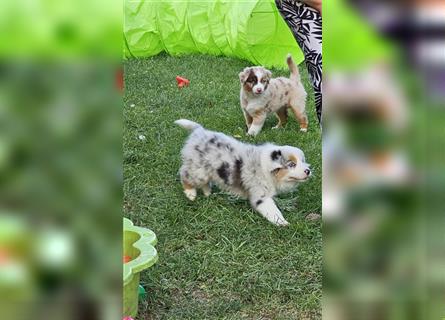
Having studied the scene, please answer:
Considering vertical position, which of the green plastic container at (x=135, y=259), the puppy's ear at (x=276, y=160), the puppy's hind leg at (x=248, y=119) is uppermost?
the green plastic container at (x=135, y=259)

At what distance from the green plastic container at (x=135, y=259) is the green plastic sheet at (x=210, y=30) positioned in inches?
129

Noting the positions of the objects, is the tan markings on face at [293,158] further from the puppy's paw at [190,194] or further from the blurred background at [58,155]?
the blurred background at [58,155]

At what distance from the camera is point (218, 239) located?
209 centimetres

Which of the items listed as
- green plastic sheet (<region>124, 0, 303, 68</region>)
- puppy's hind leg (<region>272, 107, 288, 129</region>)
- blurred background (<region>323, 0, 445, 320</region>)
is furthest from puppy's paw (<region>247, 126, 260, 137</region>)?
blurred background (<region>323, 0, 445, 320</region>)

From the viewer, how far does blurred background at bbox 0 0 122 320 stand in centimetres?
39

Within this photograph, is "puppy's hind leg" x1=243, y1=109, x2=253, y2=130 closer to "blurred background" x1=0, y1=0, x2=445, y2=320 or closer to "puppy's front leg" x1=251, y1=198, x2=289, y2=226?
"puppy's front leg" x1=251, y1=198, x2=289, y2=226

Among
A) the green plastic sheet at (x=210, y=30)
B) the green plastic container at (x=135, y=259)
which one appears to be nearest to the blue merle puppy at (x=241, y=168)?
the green plastic container at (x=135, y=259)

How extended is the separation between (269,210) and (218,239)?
0.89ft

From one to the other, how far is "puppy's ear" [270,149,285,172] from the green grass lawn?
164mm

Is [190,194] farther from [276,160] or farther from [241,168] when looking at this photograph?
[276,160]

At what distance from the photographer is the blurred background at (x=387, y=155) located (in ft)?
1.31

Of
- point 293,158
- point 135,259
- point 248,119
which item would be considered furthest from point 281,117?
point 135,259

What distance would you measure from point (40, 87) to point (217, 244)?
1.69 metres

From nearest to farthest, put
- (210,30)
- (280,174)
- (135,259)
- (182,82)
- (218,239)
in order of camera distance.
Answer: (135,259), (218,239), (280,174), (182,82), (210,30)
